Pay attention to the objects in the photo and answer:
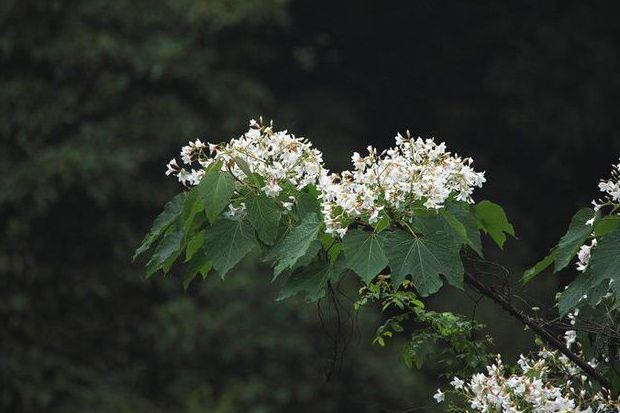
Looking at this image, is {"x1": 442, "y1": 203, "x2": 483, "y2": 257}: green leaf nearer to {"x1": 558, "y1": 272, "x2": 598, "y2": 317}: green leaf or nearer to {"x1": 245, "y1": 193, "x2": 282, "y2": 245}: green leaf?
{"x1": 558, "y1": 272, "x2": 598, "y2": 317}: green leaf

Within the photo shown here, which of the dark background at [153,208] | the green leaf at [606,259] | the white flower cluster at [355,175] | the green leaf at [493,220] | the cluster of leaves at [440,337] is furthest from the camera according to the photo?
the dark background at [153,208]

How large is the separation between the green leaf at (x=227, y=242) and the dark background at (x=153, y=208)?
22.1 ft

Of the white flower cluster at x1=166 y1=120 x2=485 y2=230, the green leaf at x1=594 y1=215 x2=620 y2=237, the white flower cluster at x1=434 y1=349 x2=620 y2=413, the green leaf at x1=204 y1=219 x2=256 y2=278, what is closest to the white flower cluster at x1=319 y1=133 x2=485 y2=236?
the white flower cluster at x1=166 y1=120 x2=485 y2=230

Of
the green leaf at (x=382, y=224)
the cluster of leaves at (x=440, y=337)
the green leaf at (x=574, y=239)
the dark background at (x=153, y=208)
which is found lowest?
the green leaf at (x=382, y=224)

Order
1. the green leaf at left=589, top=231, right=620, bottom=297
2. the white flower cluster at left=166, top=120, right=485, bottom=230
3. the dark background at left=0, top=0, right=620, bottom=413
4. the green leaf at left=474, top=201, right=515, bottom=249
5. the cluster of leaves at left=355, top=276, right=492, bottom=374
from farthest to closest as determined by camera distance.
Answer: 1. the dark background at left=0, top=0, right=620, bottom=413
2. the cluster of leaves at left=355, top=276, right=492, bottom=374
3. the green leaf at left=474, top=201, right=515, bottom=249
4. the white flower cluster at left=166, top=120, right=485, bottom=230
5. the green leaf at left=589, top=231, right=620, bottom=297

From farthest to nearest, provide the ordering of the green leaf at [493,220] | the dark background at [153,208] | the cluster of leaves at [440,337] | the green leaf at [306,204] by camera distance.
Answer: the dark background at [153,208]
the cluster of leaves at [440,337]
the green leaf at [493,220]
the green leaf at [306,204]

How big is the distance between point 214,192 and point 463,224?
422 mm

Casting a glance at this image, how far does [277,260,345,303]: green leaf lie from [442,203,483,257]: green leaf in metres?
0.20

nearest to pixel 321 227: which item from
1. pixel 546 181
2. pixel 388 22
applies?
pixel 546 181

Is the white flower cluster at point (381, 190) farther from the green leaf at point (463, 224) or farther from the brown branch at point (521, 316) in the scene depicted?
the brown branch at point (521, 316)

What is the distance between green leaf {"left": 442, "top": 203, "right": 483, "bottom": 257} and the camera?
2053 millimetres

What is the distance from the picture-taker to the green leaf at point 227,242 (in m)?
2.06

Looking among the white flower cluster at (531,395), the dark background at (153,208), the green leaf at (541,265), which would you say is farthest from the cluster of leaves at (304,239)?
the dark background at (153,208)

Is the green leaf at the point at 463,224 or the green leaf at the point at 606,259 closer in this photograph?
the green leaf at the point at 606,259
